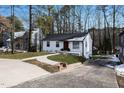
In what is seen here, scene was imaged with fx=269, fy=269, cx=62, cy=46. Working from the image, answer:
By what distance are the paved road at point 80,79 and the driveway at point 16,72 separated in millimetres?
368

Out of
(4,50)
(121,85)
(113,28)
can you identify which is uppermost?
(113,28)

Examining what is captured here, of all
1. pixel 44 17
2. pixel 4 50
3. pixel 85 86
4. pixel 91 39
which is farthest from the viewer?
pixel 91 39

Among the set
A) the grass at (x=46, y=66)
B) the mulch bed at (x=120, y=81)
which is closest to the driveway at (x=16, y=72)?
the grass at (x=46, y=66)

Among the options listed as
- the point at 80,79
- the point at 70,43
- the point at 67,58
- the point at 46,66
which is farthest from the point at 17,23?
the point at 70,43

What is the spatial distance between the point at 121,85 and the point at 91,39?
5.35 metres

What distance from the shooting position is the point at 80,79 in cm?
859

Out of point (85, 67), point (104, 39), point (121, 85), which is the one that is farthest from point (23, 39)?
point (121, 85)

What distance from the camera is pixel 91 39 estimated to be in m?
13.2

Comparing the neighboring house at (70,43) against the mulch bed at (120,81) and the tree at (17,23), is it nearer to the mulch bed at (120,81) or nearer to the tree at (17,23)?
the tree at (17,23)

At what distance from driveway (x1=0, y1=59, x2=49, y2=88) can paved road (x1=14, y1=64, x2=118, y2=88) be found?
1.21 ft

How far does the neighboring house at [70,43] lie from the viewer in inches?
477
